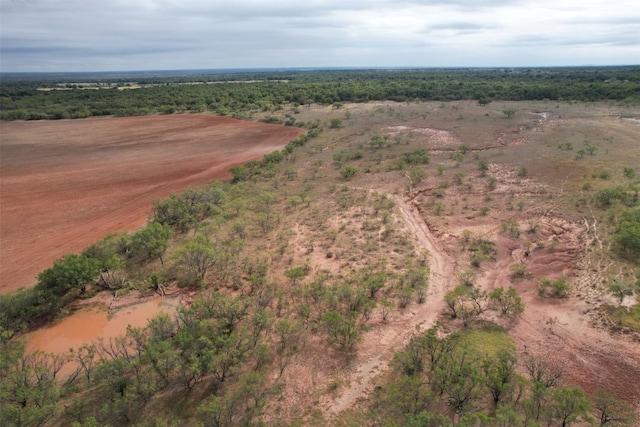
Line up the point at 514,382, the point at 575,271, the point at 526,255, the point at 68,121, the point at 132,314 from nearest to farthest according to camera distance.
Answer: the point at 514,382, the point at 132,314, the point at 575,271, the point at 526,255, the point at 68,121

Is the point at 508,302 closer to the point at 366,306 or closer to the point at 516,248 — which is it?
the point at 516,248

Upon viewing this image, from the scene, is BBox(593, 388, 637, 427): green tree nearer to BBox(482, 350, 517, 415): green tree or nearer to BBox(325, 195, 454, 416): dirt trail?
BBox(482, 350, 517, 415): green tree

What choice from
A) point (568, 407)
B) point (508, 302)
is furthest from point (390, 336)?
point (568, 407)

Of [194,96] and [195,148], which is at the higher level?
[194,96]

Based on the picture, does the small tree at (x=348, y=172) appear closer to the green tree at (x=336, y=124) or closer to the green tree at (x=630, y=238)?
the green tree at (x=630, y=238)

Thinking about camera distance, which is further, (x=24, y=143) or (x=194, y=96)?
(x=194, y=96)

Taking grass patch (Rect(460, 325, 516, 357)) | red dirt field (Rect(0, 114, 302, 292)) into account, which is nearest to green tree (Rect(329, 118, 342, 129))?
red dirt field (Rect(0, 114, 302, 292))

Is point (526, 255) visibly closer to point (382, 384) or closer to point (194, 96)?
point (382, 384)

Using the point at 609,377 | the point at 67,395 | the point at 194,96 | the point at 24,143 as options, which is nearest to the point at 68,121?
the point at 24,143
